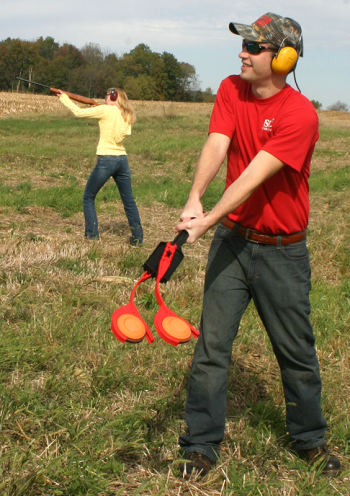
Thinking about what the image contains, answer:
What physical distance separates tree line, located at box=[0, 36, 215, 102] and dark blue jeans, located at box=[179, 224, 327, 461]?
85.2m

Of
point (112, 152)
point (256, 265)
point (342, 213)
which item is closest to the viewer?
point (256, 265)

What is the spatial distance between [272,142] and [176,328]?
3.48 ft

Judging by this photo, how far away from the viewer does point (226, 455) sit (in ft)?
10.1

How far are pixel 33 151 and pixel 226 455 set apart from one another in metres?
16.1

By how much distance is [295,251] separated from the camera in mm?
2898

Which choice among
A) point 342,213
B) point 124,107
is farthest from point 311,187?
point 124,107

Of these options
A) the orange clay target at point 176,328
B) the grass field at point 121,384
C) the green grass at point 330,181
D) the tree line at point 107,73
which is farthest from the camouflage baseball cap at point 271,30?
the tree line at point 107,73

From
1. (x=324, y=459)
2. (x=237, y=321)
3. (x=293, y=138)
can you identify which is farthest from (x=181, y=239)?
(x=324, y=459)

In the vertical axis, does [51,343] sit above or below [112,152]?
below

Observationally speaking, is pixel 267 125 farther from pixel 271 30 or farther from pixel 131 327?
pixel 131 327

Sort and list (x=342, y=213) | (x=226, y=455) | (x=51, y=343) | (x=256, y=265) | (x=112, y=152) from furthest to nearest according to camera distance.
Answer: (x=342, y=213) < (x=112, y=152) < (x=51, y=343) < (x=226, y=455) < (x=256, y=265)

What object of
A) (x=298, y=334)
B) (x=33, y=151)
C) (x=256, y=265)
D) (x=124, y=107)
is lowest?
(x=33, y=151)

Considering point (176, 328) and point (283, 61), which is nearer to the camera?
point (176, 328)

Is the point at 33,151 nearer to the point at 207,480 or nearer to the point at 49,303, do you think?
the point at 49,303
